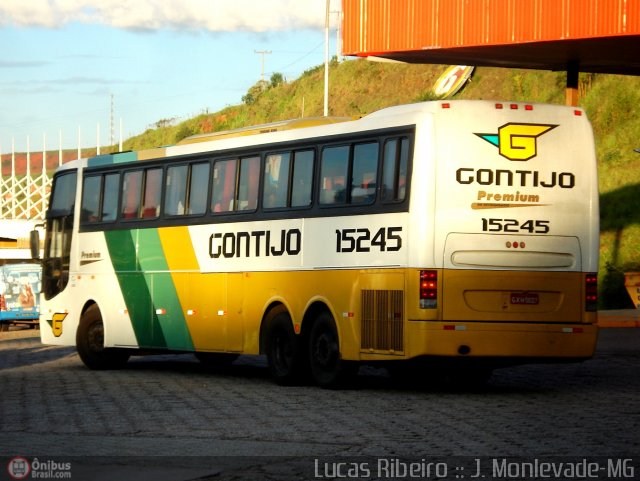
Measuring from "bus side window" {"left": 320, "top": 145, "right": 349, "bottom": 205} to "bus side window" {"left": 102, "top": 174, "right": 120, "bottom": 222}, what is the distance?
245 inches

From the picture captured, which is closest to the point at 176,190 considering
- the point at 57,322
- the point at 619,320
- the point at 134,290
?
the point at 134,290

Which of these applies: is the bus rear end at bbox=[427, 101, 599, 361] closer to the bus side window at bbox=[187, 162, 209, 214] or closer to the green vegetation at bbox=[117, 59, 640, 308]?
the bus side window at bbox=[187, 162, 209, 214]

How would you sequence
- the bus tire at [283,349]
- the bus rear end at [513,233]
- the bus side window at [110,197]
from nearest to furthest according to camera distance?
the bus rear end at [513,233] < the bus tire at [283,349] < the bus side window at [110,197]

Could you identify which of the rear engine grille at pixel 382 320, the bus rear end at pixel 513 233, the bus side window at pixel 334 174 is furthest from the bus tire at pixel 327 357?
the bus rear end at pixel 513 233

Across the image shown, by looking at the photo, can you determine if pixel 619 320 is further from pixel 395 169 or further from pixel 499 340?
pixel 395 169

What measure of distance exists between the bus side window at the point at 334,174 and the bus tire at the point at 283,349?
1.79 metres

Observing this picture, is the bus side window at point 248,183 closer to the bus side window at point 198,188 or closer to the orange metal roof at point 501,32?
the bus side window at point 198,188

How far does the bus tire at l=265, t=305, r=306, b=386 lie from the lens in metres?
18.7

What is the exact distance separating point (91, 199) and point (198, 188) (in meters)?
3.74

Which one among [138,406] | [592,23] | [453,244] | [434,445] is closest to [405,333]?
[453,244]

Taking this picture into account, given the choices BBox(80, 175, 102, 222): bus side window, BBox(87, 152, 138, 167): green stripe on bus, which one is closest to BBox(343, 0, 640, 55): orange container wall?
BBox(87, 152, 138, 167): green stripe on bus

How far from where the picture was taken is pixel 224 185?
2075cm

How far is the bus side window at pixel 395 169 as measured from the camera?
16.8 metres

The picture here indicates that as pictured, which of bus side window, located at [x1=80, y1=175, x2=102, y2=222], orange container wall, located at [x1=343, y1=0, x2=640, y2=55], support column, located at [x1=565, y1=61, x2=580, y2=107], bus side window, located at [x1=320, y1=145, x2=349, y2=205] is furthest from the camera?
support column, located at [x1=565, y1=61, x2=580, y2=107]
